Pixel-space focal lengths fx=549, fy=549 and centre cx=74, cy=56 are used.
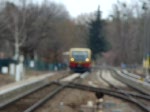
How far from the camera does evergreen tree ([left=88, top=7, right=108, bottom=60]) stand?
119125 millimetres

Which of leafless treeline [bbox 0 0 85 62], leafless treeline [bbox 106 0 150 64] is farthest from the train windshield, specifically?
leafless treeline [bbox 106 0 150 64]

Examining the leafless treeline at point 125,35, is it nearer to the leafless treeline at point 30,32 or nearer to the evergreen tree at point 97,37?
the evergreen tree at point 97,37

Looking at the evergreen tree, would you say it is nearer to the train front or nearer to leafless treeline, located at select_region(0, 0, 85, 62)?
leafless treeline, located at select_region(0, 0, 85, 62)

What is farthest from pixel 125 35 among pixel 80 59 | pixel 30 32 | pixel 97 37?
pixel 80 59

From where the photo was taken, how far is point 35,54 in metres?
91.7

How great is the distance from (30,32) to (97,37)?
3668 centimetres

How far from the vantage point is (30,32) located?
84375 millimetres

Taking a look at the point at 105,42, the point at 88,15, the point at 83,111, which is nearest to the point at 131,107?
the point at 83,111

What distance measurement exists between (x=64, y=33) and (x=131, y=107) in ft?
303

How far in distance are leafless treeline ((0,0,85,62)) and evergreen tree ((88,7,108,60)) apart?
1056cm

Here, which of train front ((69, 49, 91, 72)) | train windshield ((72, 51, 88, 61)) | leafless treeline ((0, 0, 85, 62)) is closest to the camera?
train front ((69, 49, 91, 72))

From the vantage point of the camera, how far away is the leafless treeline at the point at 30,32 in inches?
3007

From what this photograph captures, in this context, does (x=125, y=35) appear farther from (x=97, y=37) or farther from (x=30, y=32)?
(x=30, y=32)

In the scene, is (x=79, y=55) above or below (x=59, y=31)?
below
